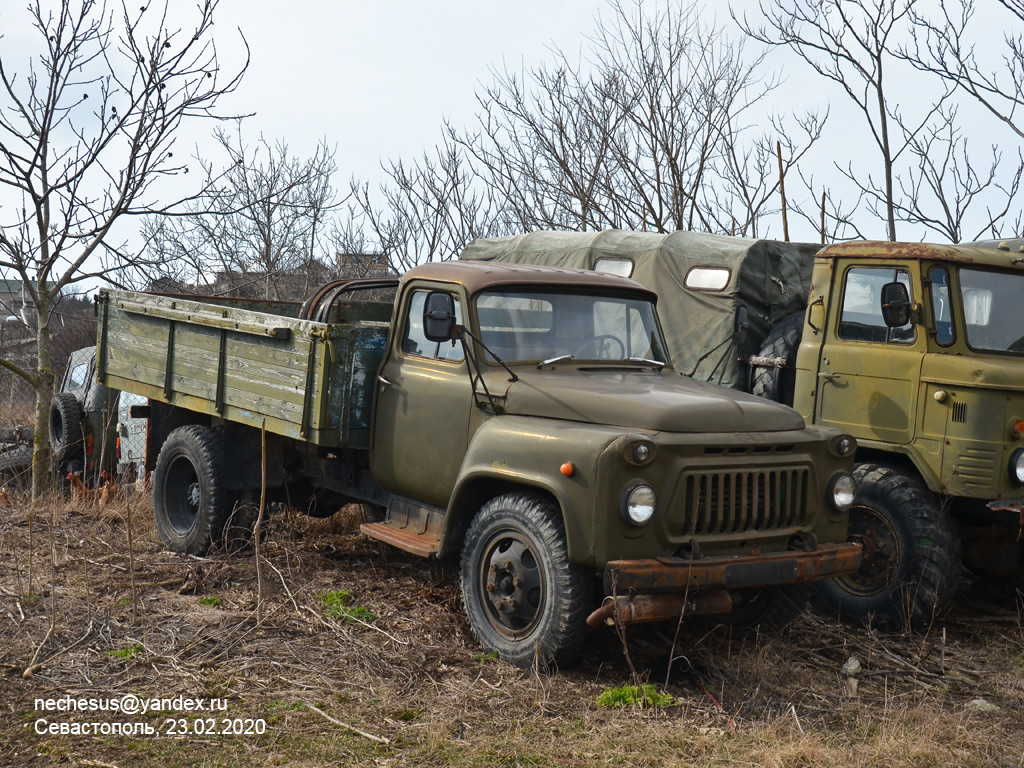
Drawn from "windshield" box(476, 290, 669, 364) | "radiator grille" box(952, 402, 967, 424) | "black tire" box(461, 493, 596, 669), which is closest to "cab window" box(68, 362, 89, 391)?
"windshield" box(476, 290, 669, 364)

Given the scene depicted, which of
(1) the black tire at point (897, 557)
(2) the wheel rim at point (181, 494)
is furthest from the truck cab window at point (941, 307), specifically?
(2) the wheel rim at point (181, 494)

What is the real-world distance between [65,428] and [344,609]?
19.8 feet

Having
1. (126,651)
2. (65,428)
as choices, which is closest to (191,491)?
(126,651)

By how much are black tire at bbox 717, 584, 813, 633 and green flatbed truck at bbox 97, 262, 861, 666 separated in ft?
0.05

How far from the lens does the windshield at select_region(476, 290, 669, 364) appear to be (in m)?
6.02

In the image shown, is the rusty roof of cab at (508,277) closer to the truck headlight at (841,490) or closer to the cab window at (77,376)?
the truck headlight at (841,490)

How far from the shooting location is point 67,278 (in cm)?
953

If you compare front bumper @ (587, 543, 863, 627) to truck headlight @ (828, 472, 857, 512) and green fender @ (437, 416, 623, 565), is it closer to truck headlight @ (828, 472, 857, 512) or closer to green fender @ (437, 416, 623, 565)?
green fender @ (437, 416, 623, 565)

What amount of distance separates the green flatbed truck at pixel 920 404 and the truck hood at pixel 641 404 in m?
1.26

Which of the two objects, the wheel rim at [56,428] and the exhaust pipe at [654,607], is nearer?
the exhaust pipe at [654,607]

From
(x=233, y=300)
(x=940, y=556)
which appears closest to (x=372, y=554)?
(x=233, y=300)

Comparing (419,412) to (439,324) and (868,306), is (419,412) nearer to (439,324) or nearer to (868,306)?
(439,324)

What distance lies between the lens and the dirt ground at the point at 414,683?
4.26m

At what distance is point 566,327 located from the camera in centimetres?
618
